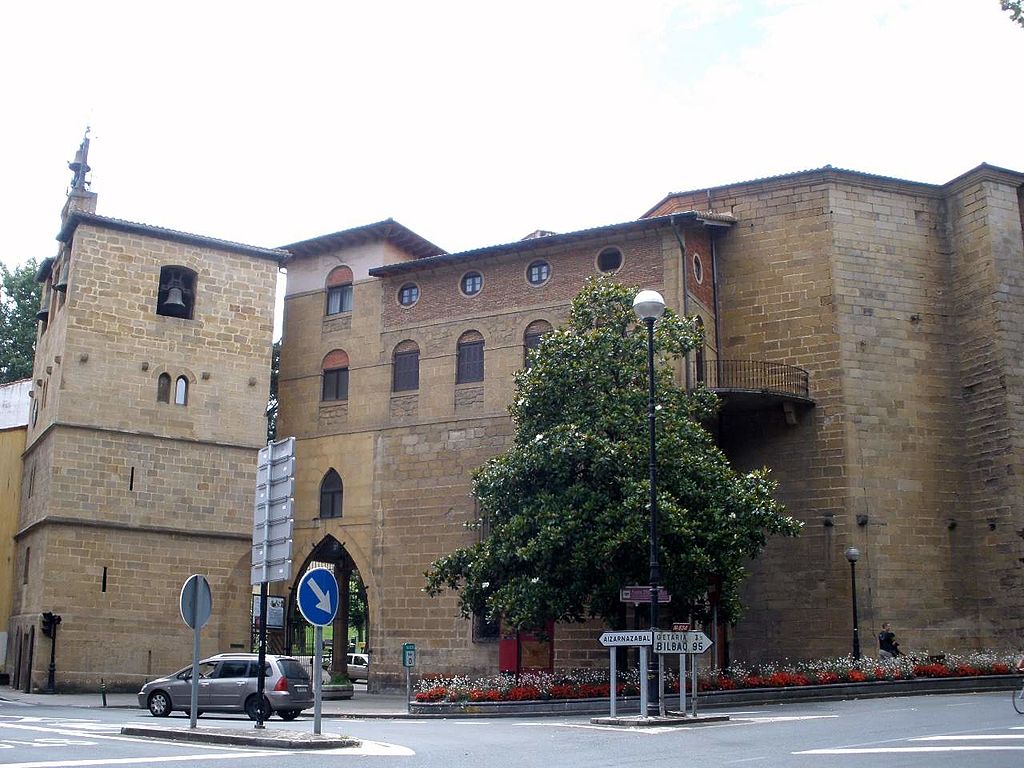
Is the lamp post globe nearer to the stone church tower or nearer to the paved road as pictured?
the paved road

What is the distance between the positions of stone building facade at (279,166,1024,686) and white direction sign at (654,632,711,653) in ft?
39.6

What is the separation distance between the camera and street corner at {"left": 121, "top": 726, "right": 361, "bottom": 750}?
46.1 ft

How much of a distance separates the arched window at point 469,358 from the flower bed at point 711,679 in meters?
10.7

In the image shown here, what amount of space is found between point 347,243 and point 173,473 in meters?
9.09

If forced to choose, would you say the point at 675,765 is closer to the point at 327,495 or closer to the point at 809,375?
the point at 809,375

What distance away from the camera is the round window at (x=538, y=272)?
34.0 meters

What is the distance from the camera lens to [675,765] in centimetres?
1179

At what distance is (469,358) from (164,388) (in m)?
9.46

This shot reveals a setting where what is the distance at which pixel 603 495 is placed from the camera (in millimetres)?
24656

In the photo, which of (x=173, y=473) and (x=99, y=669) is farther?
(x=173, y=473)

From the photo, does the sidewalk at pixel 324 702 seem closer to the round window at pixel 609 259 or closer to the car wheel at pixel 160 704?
the car wheel at pixel 160 704

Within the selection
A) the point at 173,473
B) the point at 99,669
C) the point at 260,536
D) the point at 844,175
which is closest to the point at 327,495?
the point at 173,473

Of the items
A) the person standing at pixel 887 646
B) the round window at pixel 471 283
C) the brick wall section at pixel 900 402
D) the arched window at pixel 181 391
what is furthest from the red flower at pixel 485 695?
the arched window at pixel 181 391

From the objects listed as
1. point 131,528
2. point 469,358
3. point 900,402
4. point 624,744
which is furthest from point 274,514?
point 900,402
